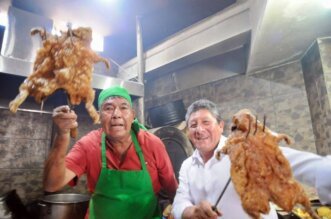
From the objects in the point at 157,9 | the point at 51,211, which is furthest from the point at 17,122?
the point at 157,9

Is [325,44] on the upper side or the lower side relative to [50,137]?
upper

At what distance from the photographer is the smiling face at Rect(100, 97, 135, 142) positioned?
6.56ft

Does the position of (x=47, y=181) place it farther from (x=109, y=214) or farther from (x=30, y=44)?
(x=30, y=44)

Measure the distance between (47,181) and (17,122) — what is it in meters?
2.98

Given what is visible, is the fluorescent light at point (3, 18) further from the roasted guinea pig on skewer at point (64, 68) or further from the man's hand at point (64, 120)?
the man's hand at point (64, 120)

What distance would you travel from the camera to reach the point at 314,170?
4.40ft

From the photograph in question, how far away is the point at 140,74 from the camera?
5.24m

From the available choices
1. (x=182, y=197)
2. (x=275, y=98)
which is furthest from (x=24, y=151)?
(x=275, y=98)

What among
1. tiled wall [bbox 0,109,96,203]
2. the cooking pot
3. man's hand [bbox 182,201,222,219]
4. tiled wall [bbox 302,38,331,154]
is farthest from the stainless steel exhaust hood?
tiled wall [bbox 302,38,331,154]

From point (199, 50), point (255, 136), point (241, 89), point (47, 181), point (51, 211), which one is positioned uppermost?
point (199, 50)

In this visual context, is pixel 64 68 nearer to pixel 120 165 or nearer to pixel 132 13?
pixel 120 165

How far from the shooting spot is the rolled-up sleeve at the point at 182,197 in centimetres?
203

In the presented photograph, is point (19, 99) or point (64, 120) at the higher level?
point (19, 99)

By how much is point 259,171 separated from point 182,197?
1.01m
